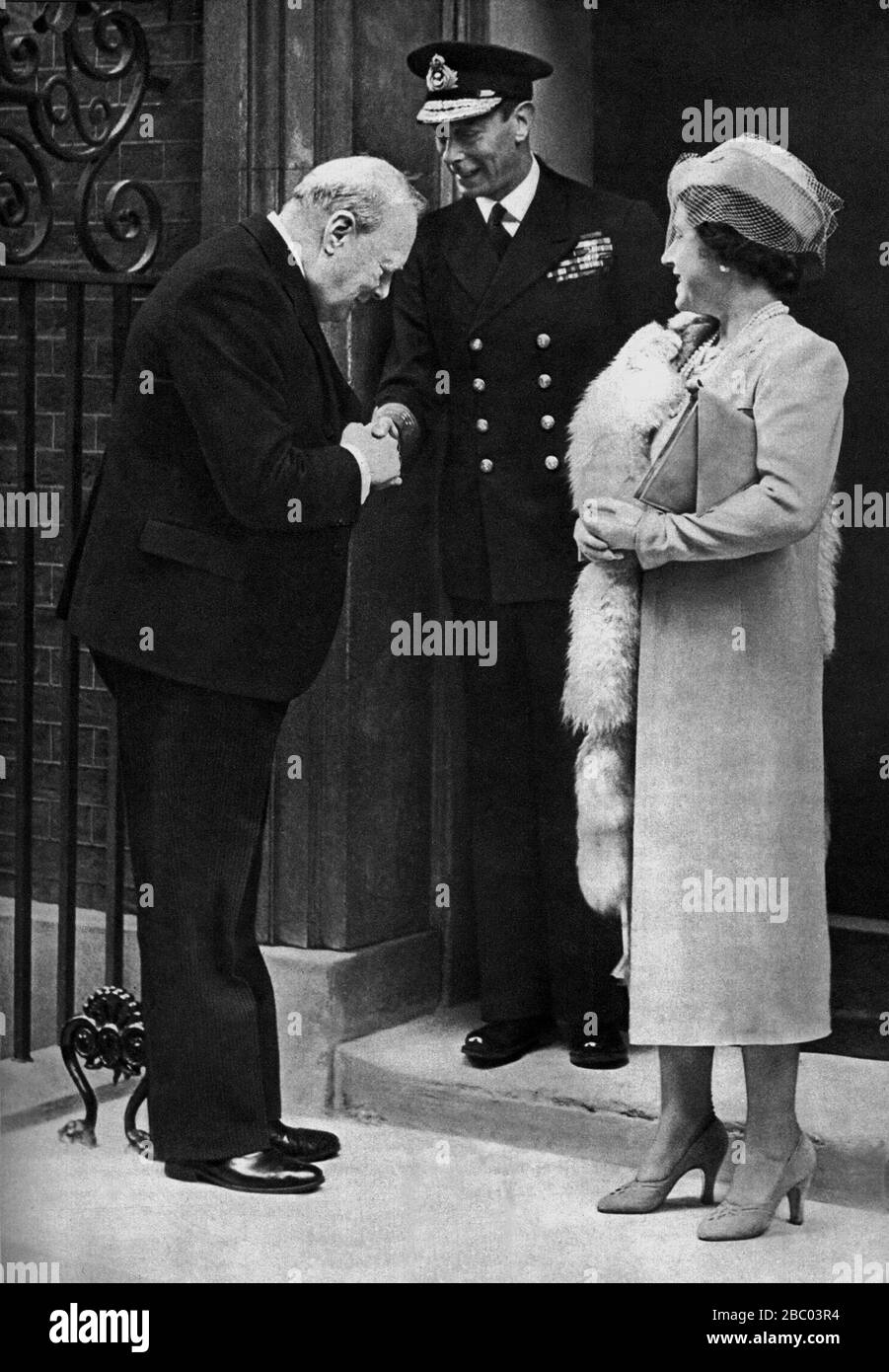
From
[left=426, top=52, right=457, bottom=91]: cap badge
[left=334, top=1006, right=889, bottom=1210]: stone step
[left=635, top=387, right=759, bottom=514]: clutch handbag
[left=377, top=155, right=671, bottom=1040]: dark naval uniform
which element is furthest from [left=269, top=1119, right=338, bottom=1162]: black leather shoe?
[left=426, top=52, right=457, bottom=91]: cap badge

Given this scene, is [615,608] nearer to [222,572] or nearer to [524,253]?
[222,572]

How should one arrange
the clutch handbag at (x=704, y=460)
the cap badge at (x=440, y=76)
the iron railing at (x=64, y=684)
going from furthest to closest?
1. the cap badge at (x=440, y=76)
2. the iron railing at (x=64, y=684)
3. the clutch handbag at (x=704, y=460)

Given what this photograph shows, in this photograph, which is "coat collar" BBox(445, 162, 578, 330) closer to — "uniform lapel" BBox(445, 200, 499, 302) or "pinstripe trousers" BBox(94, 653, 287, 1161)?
"uniform lapel" BBox(445, 200, 499, 302)

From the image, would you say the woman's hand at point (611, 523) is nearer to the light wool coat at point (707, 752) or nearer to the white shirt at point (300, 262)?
the light wool coat at point (707, 752)

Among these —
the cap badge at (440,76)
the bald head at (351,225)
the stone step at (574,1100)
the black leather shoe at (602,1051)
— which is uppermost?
the cap badge at (440,76)

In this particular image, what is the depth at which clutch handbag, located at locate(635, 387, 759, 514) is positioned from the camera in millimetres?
4246

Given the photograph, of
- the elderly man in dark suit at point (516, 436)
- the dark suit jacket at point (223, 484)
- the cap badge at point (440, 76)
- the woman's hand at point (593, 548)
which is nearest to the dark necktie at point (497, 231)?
the elderly man in dark suit at point (516, 436)

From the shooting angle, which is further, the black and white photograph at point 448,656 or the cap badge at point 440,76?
the cap badge at point 440,76

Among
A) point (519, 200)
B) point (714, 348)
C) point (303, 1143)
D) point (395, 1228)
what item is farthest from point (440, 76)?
point (395, 1228)

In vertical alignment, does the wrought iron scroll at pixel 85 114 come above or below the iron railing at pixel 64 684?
above

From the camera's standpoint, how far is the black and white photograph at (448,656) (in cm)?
440

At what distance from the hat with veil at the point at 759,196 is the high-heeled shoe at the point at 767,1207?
1763 millimetres

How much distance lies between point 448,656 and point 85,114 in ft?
5.06
